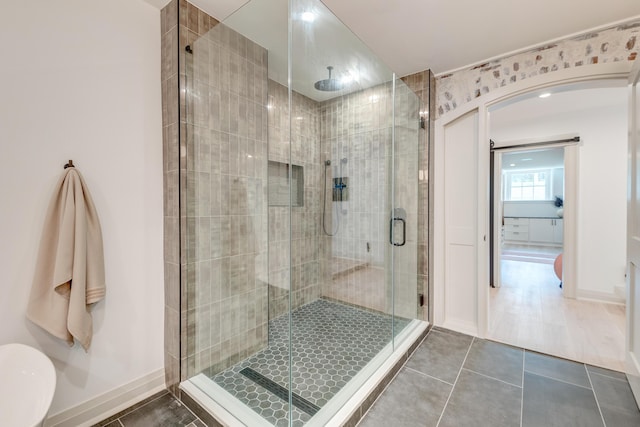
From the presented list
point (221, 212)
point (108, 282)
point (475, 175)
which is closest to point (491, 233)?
point (475, 175)

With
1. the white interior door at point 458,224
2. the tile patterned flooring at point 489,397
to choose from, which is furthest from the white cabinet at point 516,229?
the tile patterned flooring at point 489,397

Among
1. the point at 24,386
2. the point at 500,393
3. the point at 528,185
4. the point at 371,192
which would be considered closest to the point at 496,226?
the point at 371,192

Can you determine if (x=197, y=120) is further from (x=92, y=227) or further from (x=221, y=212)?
(x=92, y=227)

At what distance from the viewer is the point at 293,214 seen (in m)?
2.20

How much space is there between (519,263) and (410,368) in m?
5.06

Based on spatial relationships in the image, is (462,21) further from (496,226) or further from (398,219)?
(496,226)

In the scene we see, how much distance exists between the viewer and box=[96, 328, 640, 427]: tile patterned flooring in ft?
5.09

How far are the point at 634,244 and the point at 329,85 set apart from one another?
2.37m

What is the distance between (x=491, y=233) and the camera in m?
4.14

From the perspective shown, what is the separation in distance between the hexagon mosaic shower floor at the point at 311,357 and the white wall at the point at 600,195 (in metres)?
2.92

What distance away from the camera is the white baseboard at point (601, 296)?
3338 millimetres

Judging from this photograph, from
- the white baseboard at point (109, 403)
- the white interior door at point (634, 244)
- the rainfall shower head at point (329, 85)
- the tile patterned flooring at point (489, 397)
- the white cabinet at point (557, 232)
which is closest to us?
the white baseboard at point (109, 403)

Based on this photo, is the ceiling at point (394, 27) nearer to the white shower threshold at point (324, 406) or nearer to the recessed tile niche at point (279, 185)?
the recessed tile niche at point (279, 185)

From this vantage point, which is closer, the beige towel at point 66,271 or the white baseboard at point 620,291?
the beige towel at point 66,271
